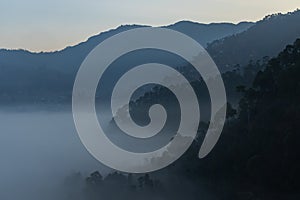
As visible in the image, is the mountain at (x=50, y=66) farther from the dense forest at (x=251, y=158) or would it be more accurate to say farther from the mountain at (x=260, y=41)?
the dense forest at (x=251, y=158)

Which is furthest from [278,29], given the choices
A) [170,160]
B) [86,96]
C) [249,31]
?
[170,160]

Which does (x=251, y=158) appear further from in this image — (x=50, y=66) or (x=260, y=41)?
(x=50, y=66)

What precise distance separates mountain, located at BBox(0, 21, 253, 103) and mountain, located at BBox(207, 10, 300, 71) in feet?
184

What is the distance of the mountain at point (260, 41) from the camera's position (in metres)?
63.8

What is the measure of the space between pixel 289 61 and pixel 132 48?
7474 cm

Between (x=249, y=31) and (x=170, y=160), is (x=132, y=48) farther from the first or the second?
(x=170, y=160)

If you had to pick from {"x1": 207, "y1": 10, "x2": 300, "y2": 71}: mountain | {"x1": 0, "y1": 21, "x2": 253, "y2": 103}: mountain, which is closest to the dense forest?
{"x1": 207, "y1": 10, "x2": 300, "y2": 71}: mountain

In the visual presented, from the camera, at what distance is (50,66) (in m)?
146

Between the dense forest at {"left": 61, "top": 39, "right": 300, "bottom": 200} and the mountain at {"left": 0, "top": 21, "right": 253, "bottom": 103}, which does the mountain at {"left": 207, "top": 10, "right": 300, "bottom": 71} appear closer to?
the dense forest at {"left": 61, "top": 39, "right": 300, "bottom": 200}

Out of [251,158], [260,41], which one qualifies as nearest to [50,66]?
[260,41]

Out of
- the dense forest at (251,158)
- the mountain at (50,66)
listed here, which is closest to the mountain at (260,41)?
the dense forest at (251,158)

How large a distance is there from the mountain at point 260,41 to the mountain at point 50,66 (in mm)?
56199

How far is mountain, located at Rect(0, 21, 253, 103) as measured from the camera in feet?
425

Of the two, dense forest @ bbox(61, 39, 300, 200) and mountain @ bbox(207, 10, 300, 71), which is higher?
mountain @ bbox(207, 10, 300, 71)
